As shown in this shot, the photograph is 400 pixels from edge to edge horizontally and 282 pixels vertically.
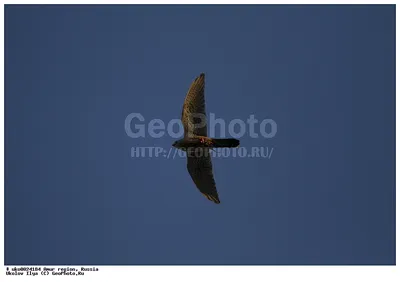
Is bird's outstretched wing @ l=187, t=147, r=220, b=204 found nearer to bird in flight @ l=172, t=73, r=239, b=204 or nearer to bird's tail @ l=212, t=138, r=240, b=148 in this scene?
bird in flight @ l=172, t=73, r=239, b=204

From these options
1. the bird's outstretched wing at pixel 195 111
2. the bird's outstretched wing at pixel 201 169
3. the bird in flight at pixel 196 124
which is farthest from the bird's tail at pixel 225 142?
the bird's outstretched wing at pixel 201 169

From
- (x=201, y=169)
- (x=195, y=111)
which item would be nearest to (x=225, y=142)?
(x=195, y=111)

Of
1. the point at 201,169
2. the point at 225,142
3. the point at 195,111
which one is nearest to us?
the point at 225,142

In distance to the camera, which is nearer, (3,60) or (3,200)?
(3,200)

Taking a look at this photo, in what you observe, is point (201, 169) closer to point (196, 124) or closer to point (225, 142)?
point (196, 124)

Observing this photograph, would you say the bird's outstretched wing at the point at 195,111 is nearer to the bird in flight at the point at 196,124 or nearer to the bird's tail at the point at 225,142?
the bird in flight at the point at 196,124
